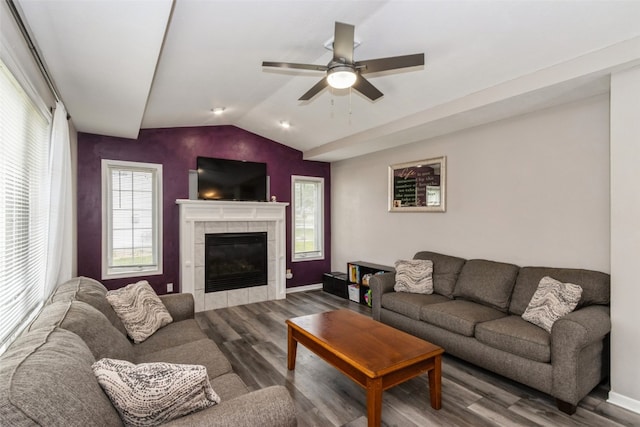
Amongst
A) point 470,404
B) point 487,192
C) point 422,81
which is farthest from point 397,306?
point 422,81

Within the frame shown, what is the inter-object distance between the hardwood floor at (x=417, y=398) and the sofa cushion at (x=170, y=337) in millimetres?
634

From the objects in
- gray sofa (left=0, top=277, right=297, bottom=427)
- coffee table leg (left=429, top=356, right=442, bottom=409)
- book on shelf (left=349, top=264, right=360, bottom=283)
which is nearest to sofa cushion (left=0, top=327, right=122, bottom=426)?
gray sofa (left=0, top=277, right=297, bottom=427)

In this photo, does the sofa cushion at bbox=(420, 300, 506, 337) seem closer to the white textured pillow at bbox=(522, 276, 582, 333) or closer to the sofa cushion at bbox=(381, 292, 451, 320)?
the sofa cushion at bbox=(381, 292, 451, 320)

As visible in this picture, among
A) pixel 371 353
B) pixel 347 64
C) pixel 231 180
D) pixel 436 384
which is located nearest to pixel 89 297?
pixel 371 353

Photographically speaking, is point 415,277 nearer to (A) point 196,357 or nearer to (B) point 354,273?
(B) point 354,273

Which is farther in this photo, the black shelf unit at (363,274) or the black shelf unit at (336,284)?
the black shelf unit at (336,284)

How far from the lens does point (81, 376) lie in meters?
1.21

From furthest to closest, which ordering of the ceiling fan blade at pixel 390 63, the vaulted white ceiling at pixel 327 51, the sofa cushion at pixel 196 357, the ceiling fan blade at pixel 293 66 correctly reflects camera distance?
the ceiling fan blade at pixel 293 66, the ceiling fan blade at pixel 390 63, the sofa cushion at pixel 196 357, the vaulted white ceiling at pixel 327 51

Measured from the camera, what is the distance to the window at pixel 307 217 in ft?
20.1

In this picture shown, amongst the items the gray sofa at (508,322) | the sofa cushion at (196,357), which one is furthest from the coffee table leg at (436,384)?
the sofa cushion at (196,357)

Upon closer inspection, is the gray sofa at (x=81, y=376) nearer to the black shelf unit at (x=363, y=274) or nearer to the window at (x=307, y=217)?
the black shelf unit at (x=363, y=274)

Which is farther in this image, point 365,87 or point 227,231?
point 227,231

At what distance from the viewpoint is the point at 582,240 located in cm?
308

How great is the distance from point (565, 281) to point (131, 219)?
17.2 feet
